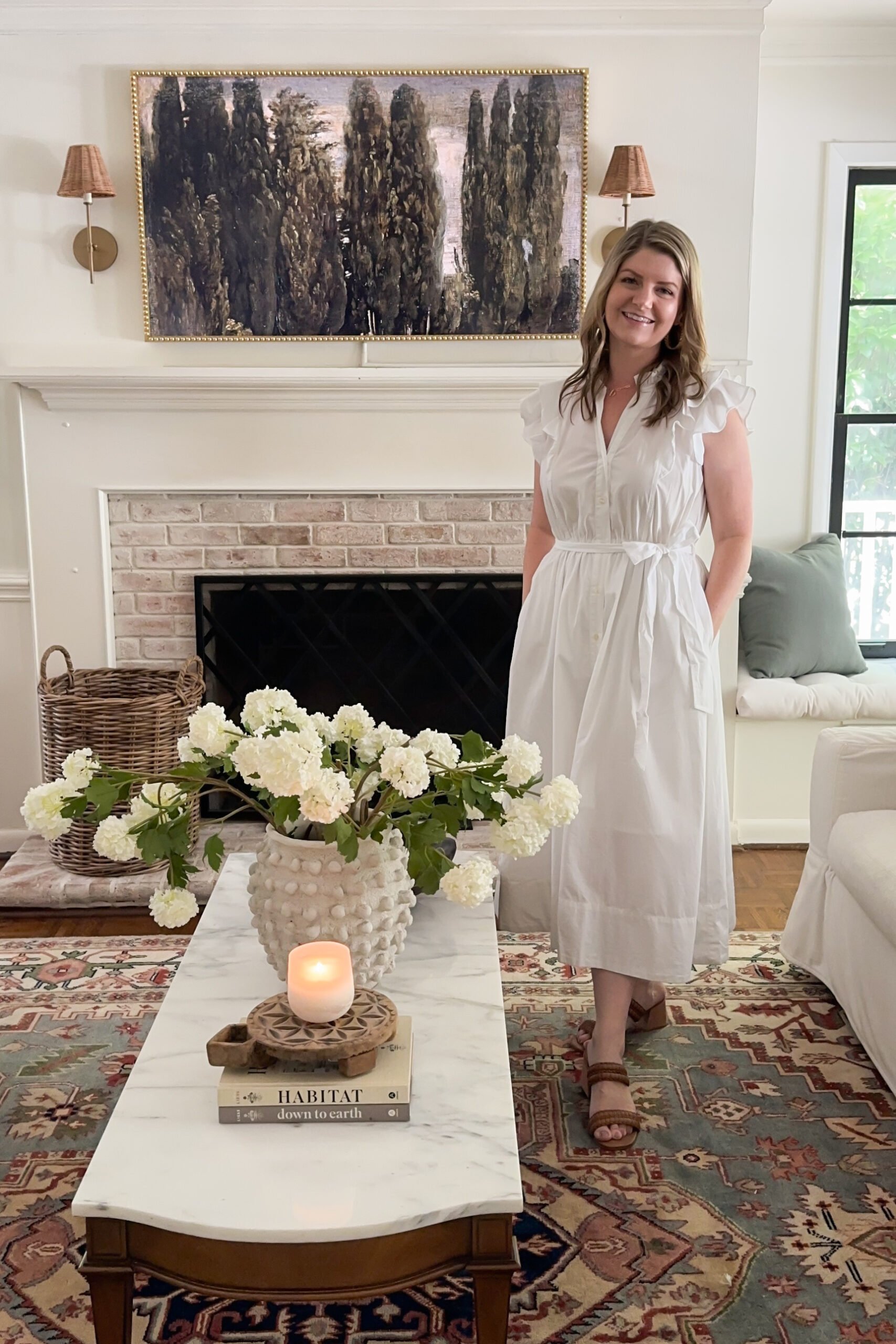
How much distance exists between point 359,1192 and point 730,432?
4.42 ft

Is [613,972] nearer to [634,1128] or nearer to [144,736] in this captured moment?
[634,1128]

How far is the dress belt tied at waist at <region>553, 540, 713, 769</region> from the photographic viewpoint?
199 cm

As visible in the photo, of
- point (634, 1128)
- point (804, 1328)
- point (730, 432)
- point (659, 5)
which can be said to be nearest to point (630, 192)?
point (659, 5)

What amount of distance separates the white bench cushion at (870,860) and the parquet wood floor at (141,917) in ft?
2.21

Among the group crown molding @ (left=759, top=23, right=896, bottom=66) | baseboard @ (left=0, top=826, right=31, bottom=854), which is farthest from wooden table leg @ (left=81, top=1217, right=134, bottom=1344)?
crown molding @ (left=759, top=23, right=896, bottom=66)

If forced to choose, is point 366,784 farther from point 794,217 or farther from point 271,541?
point 794,217

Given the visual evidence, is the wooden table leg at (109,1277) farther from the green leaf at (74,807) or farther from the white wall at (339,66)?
the white wall at (339,66)

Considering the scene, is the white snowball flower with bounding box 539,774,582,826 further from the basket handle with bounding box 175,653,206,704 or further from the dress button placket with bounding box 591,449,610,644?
the basket handle with bounding box 175,653,206,704

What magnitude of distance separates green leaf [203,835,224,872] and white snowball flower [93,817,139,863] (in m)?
0.09

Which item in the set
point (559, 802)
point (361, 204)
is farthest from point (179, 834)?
point (361, 204)

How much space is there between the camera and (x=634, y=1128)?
2.01m

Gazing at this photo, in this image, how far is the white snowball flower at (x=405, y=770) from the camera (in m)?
1.44

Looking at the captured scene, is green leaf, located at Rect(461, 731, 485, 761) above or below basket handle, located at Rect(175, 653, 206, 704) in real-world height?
above

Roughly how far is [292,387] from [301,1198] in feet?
8.11
